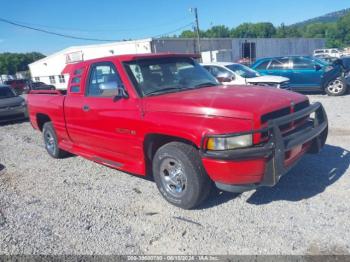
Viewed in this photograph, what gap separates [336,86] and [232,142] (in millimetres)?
11216

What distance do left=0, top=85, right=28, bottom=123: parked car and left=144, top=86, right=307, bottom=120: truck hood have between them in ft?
32.6

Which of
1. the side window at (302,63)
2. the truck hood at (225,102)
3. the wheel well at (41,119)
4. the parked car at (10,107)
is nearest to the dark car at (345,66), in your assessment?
the side window at (302,63)

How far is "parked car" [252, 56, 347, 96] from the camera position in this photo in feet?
41.9

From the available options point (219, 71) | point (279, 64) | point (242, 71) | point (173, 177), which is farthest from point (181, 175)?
point (279, 64)

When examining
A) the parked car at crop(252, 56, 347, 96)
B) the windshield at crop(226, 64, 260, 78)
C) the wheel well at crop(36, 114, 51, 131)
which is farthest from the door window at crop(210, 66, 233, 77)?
the wheel well at crop(36, 114, 51, 131)

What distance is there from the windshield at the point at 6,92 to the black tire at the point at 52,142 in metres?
7.25

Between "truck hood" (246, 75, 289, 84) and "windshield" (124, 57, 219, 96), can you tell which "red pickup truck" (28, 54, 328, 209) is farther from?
"truck hood" (246, 75, 289, 84)

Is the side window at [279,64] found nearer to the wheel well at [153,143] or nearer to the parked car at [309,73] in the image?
the parked car at [309,73]

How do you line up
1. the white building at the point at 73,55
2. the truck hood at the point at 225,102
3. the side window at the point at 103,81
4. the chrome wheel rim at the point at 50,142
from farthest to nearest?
1. the white building at the point at 73,55
2. the chrome wheel rim at the point at 50,142
3. the side window at the point at 103,81
4. the truck hood at the point at 225,102

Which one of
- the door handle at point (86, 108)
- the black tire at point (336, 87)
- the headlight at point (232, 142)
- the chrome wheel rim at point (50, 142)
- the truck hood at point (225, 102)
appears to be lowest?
the black tire at point (336, 87)

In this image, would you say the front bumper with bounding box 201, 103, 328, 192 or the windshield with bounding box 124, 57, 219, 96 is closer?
the front bumper with bounding box 201, 103, 328, 192

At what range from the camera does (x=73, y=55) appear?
3881cm

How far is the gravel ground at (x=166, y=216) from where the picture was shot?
3.25 meters

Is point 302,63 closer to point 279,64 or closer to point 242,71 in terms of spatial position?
point 279,64
